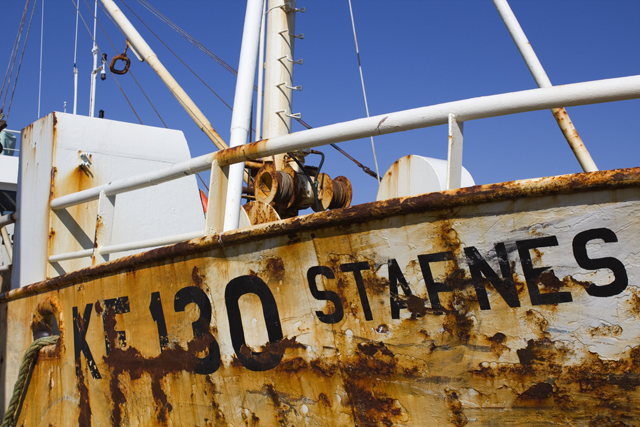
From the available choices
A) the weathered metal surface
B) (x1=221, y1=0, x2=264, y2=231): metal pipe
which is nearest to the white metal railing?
(x1=221, y1=0, x2=264, y2=231): metal pipe

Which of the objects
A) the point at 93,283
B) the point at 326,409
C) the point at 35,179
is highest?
the point at 35,179


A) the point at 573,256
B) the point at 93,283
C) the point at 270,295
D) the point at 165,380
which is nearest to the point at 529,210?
the point at 573,256

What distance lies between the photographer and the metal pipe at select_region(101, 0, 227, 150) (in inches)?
257

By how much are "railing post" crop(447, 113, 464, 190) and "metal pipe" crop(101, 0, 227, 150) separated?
14.3 feet

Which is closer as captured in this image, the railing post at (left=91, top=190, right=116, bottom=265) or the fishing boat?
the fishing boat

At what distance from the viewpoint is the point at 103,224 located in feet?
12.2

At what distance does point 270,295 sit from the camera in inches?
101

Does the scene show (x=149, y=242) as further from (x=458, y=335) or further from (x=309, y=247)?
(x=458, y=335)

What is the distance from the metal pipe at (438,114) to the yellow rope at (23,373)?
1.67 meters

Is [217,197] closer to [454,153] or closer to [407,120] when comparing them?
[407,120]

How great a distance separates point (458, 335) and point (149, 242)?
200 cm

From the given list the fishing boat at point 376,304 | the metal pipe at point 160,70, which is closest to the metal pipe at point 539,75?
the fishing boat at point 376,304

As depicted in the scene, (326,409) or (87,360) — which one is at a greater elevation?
(87,360)

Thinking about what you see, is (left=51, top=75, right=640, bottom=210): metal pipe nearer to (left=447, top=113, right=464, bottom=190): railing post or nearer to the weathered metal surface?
(left=447, top=113, right=464, bottom=190): railing post
